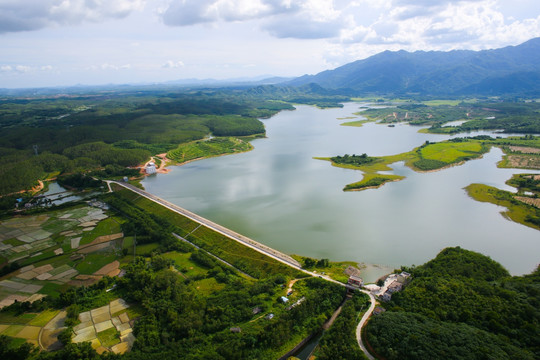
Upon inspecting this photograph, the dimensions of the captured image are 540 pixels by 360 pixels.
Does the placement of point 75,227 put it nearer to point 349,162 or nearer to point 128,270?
point 128,270

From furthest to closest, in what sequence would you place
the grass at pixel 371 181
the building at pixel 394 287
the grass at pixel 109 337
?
the grass at pixel 371 181 < the building at pixel 394 287 < the grass at pixel 109 337

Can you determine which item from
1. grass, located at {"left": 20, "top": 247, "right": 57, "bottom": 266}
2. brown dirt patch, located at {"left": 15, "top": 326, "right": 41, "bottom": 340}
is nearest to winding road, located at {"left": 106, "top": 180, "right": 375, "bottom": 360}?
grass, located at {"left": 20, "top": 247, "right": 57, "bottom": 266}

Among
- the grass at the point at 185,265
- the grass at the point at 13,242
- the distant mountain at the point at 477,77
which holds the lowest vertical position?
the grass at the point at 185,265

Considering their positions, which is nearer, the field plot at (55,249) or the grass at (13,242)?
the field plot at (55,249)

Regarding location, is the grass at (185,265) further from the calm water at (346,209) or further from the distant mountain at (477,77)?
the distant mountain at (477,77)

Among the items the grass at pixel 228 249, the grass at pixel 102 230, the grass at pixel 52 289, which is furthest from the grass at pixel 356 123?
the grass at pixel 52 289

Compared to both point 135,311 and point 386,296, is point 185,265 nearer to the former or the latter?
point 135,311
